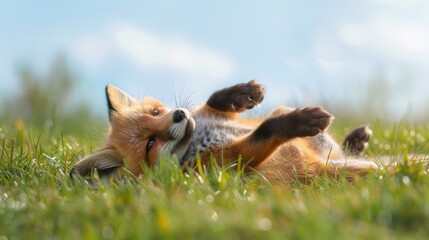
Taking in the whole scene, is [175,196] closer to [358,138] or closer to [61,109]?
[358,138]

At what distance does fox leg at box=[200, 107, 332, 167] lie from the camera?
4344mm

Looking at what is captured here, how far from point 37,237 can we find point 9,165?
236 cm

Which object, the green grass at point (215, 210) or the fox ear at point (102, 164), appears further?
the fox ear at point (102, 164)

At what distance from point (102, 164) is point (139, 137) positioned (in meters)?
0.35

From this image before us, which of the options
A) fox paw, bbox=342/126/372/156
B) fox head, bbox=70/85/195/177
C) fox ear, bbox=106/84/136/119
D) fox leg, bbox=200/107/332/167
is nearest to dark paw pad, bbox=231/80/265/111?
fox head, bbox=70/85/195/177

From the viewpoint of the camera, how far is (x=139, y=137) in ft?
15.9

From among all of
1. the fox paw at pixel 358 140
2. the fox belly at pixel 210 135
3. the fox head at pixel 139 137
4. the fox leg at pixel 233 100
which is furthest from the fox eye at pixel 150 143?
the fox paw at pixel 358 140

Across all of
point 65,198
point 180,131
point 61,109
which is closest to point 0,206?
point 65,198

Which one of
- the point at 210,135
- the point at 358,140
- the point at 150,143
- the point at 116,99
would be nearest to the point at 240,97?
the point at 210,135

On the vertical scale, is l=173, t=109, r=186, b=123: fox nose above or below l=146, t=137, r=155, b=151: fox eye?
above

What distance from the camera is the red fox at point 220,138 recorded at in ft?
14.4

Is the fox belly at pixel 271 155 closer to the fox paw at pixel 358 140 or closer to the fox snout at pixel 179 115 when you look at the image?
the fox snout at pixel 179 115

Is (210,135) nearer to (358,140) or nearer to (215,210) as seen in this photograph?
(215,210)

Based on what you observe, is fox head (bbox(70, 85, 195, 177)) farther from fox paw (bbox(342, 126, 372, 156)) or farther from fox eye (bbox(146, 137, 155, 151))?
fox paw (bbox(342, 126, 372, 156))
